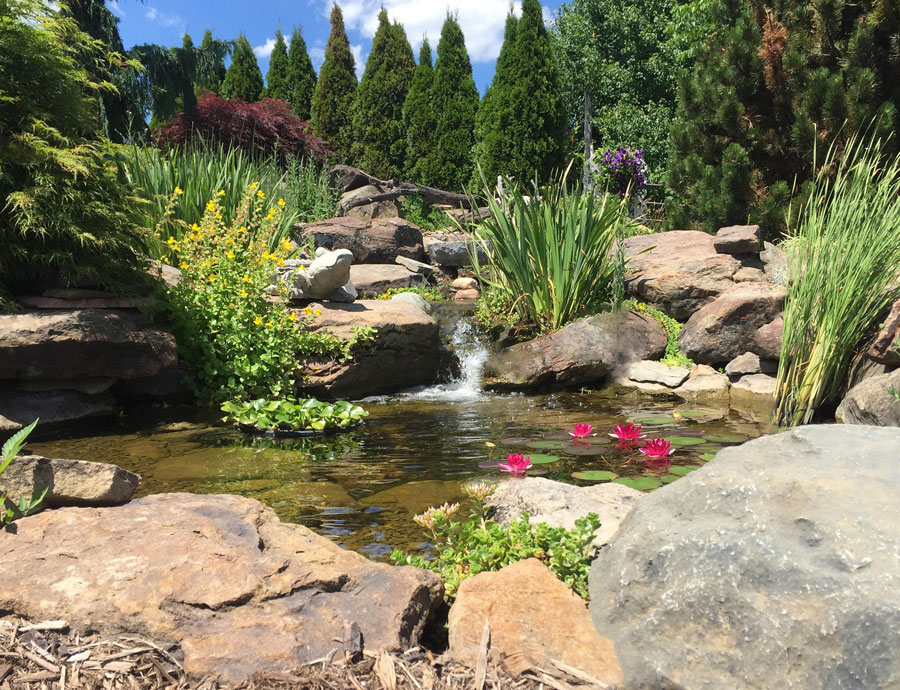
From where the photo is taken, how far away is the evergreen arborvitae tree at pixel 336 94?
66.4 ft

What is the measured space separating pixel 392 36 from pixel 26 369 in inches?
723

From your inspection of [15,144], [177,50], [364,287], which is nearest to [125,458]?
[15,144]

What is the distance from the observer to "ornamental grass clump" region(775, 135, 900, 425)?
170 inches

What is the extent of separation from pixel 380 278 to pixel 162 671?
844 centimetres

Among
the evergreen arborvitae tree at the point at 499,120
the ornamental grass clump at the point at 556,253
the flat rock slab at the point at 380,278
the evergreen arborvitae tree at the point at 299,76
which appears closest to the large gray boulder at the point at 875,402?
the ornamental grass clump at the point at 556,253

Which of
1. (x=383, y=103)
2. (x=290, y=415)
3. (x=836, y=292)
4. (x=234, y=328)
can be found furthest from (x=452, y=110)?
(x=836, y=292)

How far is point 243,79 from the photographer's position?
21.4m

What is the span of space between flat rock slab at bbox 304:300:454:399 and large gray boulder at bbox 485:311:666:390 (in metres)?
0.63

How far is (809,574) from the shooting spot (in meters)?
1.55

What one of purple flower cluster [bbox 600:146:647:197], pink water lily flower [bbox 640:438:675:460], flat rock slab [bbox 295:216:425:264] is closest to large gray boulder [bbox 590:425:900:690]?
pink water lily flower [bbox 640:438:675:460]

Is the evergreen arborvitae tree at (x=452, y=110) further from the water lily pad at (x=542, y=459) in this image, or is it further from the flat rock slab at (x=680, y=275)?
the water lily pad at (x=542, y=459)

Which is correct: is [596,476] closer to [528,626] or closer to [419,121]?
[528,626]

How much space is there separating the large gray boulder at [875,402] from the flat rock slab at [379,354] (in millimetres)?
3293

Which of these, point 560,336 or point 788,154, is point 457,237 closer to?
point 788,154
